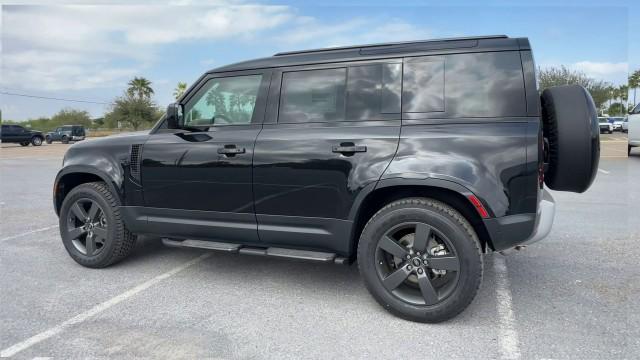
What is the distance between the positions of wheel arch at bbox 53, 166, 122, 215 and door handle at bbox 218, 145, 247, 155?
1.22 m

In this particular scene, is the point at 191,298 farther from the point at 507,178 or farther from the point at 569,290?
the point at 569,290

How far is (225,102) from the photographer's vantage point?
12.7 feet

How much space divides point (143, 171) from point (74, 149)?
3.27 feet

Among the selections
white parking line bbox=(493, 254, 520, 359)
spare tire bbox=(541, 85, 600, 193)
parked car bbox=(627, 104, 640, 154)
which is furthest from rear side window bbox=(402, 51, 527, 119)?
parked car bbox=(627, 104, 640, 154)

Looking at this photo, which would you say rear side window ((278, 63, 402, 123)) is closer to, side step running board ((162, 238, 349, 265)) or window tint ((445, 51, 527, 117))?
window tint ((445, 51, 527, 117))

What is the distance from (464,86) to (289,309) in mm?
2089

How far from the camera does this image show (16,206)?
7.68 metres

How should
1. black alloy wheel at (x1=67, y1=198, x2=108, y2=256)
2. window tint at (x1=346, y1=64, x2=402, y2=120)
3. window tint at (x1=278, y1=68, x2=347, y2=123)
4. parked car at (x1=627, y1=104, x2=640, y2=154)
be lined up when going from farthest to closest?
parked car at (x1=627, y1=104, x2=640, y2=154) < black alloy wheel at (x1=67, y1=198, x2=108, y2=256) < window tint at (x1=278, y1=68, x2=347, y2=123) < window tint at (x1=346, y1=64, x2=402, y2=120)

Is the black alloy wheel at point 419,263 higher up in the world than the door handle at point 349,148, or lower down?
lower down

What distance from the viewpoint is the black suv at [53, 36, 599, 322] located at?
2.97 meters

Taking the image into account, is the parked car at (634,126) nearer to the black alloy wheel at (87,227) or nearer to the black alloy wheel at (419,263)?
the black alloy wheel at (419,263)

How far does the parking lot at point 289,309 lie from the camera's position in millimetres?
2773

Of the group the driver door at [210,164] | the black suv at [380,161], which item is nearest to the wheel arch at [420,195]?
the black suv at [380,161]

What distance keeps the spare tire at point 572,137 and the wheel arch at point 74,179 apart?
372 centimetres
